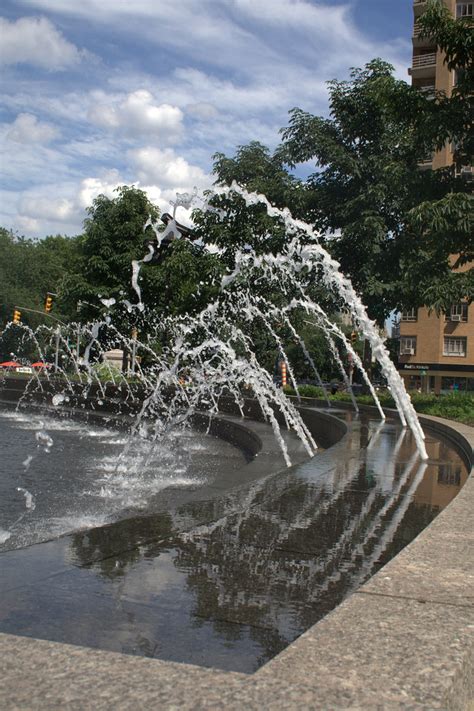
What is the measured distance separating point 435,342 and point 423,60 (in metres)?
20.9

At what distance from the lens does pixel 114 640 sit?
2.58 metres

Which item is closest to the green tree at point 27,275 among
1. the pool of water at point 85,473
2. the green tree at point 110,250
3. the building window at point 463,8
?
the green tree at point 110,250

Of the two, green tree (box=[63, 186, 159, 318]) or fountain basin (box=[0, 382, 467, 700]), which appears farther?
green tree (box=[63, 186, 159, 318])

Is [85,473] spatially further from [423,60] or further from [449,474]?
[423,60]

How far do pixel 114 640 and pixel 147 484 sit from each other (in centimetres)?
486

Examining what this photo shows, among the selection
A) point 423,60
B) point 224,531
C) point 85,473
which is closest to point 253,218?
point 85,473

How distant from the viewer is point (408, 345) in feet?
181

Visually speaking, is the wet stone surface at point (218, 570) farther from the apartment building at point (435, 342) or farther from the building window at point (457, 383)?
the apartment building at point (435, 342)

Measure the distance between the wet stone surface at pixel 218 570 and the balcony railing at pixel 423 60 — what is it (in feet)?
178

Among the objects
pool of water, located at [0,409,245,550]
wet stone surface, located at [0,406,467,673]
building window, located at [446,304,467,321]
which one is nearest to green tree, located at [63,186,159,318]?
pool of water, located at [0,409,245,550]

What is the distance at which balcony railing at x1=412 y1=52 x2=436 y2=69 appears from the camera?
177ft

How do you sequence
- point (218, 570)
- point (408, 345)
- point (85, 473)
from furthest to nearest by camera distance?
point (408, 345)
point (85, 473)
point (218, 570)

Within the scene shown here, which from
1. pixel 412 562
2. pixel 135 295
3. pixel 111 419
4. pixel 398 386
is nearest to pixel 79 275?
pixel 135 295

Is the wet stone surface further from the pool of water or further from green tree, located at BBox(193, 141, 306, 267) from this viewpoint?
green tree, located at BBox(193, 141, 306, 267)
